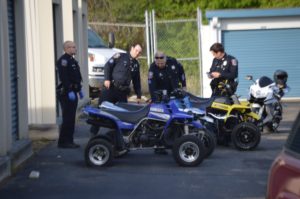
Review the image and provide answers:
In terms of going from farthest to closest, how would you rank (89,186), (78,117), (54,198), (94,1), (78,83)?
(94,1)
(78,117)
(78,83)
(89,186)
(54,198)

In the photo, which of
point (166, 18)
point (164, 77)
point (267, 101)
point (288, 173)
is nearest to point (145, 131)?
point (164, 77)

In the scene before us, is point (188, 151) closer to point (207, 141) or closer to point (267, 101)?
point (207, 141)

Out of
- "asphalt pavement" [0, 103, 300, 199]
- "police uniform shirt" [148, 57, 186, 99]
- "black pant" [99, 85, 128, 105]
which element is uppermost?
"police uniform shirt" [148, 57, 186, 99]

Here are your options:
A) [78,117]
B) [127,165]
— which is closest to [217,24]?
[78,117]

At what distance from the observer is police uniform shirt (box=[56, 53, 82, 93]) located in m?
13.1

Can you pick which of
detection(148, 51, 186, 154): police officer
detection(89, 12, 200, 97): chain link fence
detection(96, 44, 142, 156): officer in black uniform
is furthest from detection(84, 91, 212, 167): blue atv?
detection(89, 12, 200, 97): chain link fence

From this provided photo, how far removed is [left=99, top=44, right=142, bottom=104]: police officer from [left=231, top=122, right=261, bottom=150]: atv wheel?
6.81 feet

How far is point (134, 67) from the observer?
13.8 m

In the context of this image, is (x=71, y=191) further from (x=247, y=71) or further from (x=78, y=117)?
(x=247, y=71)

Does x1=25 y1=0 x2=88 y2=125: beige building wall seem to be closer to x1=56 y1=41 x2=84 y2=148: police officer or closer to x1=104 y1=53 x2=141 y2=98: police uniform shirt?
x1=56 y1=41 x2=84 y2=148: police officer

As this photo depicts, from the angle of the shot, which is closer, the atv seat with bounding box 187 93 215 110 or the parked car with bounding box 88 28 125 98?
the atv seat with bounding box 187 93 215 110

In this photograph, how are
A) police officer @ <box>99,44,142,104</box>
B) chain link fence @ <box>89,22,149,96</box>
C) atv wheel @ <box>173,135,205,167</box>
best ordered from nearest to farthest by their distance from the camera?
atv wheel @ <box>173,135,205,167</box>, police officer @ <box>99,44,142,104</box>, chain link fence @ <box>89,22,149,96</box>

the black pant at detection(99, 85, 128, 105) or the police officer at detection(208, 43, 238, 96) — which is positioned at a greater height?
the police officer at detection(208, 43, 238, 96)

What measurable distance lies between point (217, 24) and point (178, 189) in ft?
52.1
